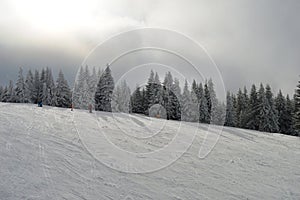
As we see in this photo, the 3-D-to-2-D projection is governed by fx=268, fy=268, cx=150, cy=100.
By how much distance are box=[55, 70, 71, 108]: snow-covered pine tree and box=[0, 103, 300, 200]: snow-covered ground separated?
47533mm

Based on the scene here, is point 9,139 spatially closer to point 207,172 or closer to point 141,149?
point 141,149

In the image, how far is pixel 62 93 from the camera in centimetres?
6319

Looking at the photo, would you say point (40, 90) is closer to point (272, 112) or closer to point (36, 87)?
point (36, 87)

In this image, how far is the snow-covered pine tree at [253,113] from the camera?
4912cm

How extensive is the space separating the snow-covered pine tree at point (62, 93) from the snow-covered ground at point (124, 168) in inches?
1871

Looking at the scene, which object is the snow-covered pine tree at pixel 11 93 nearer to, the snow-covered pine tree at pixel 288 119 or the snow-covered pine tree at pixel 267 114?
the snow-covered pine tree at pixel 267 114

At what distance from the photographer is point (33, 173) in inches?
336

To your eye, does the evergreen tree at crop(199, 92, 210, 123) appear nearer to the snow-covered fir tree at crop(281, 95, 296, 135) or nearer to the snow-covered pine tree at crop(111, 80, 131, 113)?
the snow-covered pine tree at crop(111, 80, 131, 113)

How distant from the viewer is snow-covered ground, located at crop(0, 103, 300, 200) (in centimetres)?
802

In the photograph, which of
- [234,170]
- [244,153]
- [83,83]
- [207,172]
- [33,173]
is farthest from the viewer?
[83,83]

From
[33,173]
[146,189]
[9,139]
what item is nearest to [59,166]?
[33,173]

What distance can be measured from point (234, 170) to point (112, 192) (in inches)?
255

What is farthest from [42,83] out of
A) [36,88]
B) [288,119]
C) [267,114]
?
[288,119]

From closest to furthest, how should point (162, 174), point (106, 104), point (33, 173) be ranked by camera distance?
point (33, 173)
point (162, 174)
point (106, 104)
